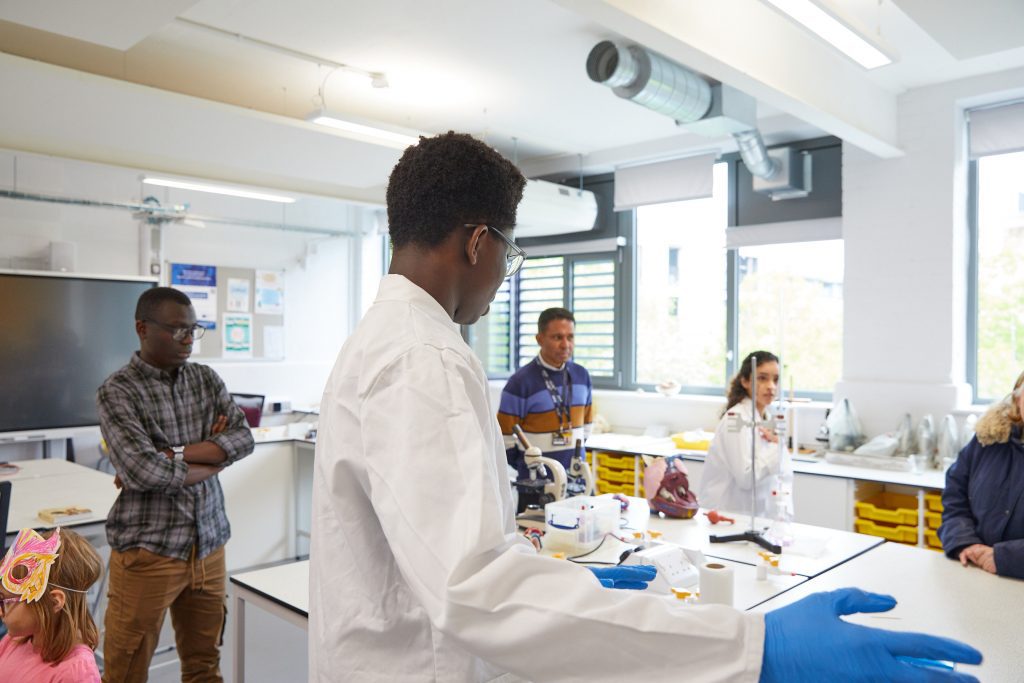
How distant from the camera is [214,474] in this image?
2486 mm

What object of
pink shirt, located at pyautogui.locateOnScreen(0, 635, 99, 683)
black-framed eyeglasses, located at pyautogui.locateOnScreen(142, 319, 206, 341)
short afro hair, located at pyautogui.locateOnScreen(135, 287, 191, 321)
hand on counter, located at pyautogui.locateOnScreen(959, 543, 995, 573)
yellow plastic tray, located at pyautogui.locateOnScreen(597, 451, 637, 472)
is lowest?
yellow plastic tray, located at pyautogui.locateOnScreen(597, 451, 637, 472)

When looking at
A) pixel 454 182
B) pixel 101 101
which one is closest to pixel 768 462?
pixel 454 182

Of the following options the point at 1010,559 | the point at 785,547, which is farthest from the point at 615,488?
the point at 1010,559

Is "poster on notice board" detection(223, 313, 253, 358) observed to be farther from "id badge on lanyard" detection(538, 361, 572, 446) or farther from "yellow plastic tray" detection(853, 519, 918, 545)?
"yellow plastic tray" detection(853, 519, 918, 545)

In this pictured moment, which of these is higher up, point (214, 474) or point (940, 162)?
point (940, 162)

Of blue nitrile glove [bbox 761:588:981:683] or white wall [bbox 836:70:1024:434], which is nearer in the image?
blue nitrile glove [bbox 761:588:981:683]

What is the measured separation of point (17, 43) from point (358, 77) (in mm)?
1720

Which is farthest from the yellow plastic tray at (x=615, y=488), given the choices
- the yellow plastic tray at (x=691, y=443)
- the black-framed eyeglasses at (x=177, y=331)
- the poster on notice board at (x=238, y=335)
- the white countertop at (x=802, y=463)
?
the poster on notice board at (x=238, y=335)

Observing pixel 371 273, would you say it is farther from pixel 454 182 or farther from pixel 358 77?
pixel 454 182

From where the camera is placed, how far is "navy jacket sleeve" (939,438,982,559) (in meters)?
2.33

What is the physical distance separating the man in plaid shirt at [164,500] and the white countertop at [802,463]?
2.52m

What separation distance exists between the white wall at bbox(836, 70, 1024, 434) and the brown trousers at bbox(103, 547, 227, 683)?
13.1 feet

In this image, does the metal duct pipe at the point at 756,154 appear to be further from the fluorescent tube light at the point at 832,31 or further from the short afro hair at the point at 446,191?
the short afro hair at the point at 446,191

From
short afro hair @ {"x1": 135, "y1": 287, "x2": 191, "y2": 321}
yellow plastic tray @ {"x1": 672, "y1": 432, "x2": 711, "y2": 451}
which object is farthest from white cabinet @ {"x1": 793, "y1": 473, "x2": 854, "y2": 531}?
short afro hair @ {"x1": 135, "y1": 287, "x2": 191, "y2": 321}
